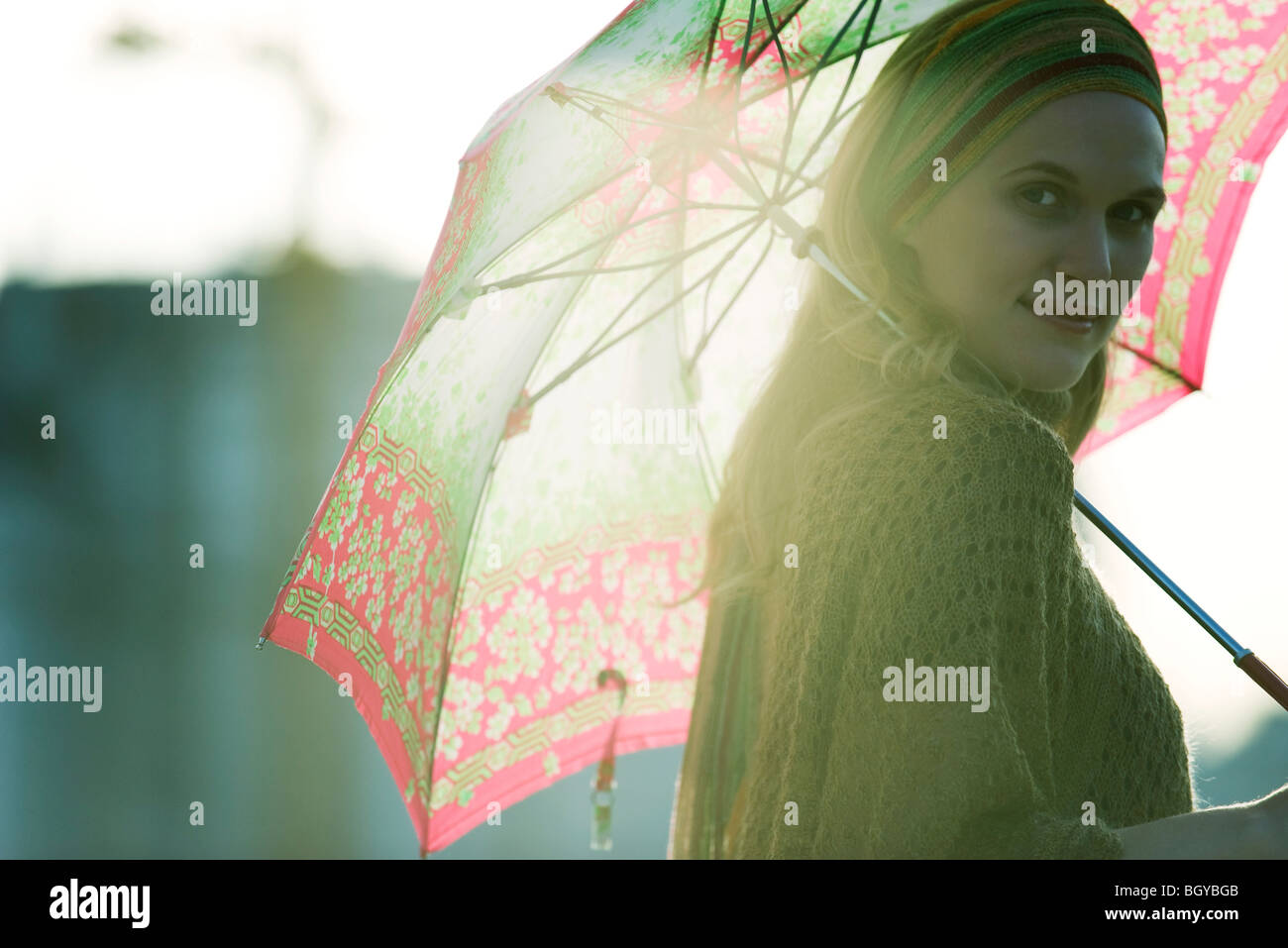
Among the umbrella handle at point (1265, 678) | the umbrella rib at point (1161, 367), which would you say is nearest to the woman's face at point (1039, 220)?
the umbrella handle at point (1265, 678)

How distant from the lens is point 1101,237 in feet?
3.98

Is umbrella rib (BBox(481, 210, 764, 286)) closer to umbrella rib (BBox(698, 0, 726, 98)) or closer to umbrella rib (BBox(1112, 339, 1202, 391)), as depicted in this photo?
umbrella rib (BBox(698, 0, 726, 98))

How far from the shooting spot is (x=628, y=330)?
176cm

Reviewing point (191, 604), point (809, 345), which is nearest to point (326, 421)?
point (191, 604)

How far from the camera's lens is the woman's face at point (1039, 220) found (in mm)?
1201

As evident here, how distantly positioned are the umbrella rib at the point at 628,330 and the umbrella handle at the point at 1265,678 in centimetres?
89

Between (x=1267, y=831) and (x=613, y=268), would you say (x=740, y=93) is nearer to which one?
(x=613, y=268)

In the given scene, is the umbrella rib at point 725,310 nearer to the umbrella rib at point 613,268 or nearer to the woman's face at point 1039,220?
the umbrella rib at point 613,268

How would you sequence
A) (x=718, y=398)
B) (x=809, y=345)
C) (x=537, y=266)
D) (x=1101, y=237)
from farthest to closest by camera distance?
(x=718, y=398) → (x=537, y=266) → (x=809, y=345) → (x=1101, y=237)

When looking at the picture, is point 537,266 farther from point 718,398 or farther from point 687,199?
point 718,398

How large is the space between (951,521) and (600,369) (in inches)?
33.3

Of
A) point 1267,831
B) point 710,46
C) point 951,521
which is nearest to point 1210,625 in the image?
point 1267,831

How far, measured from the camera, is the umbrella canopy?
4.79 ft
